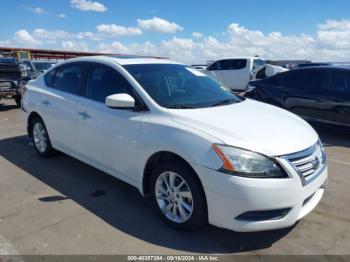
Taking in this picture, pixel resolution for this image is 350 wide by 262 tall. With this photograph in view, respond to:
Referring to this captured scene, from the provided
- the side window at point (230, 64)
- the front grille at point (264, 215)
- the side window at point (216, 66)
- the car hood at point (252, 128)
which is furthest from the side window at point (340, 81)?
the side window at point (216, 66)

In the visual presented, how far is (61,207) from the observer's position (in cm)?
380

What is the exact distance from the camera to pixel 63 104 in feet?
15.5

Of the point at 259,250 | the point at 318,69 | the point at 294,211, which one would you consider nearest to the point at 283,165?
the point at 294,211

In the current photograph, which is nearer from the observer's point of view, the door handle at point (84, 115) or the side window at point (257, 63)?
the door handle at point (84, 115)

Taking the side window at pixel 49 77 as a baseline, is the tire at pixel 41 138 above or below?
below

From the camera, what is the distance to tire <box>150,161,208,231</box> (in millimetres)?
3018

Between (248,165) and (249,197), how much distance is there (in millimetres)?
258

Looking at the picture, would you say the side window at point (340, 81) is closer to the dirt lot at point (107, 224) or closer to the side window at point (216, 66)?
the dirt lot at point (107, 224)

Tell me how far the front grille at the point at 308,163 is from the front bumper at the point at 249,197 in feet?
0.23

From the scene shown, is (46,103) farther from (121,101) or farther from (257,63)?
(257,63)

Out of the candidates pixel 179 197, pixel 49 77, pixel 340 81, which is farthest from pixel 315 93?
pixel 49 77

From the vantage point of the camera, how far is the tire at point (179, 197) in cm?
302

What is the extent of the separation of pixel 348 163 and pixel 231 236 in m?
3.26

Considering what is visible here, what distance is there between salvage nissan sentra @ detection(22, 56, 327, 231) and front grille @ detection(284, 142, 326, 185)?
10mm
